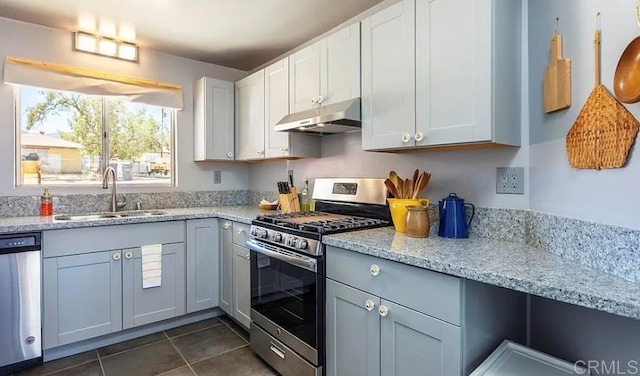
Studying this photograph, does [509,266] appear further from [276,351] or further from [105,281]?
[105,281]

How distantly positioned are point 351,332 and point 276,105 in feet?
5.97

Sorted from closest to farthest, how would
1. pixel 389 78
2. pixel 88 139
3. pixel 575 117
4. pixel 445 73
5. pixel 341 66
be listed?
pixel 575 117, pixel 445 73, pixel 389 78, pixel 341 66, pixel 88 139

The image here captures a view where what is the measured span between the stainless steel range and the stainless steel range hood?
0.43 meters

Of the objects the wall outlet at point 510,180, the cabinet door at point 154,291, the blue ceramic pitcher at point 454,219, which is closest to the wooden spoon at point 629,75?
the wall outlet at point 510,180

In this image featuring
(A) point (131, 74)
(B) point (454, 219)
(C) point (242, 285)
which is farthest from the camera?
(A) point (131, 74)

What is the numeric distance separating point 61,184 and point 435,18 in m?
2.92

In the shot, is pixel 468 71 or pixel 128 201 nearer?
pixel 468 71

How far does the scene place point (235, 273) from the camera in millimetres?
2580

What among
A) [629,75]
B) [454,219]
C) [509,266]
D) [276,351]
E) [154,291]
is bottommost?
[276,351]

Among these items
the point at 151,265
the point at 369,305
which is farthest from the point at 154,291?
the point at 369,305

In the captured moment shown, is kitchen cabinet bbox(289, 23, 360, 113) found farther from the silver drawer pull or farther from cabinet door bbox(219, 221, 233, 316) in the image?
the silver drawer pull

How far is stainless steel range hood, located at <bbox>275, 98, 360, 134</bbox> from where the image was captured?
1952 mm

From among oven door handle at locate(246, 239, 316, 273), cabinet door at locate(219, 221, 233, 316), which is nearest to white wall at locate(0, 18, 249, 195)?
cabinet door at locate(219, 221, 233, 316)

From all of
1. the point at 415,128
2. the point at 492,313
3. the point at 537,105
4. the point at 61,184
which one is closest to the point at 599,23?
the point at 537,105
